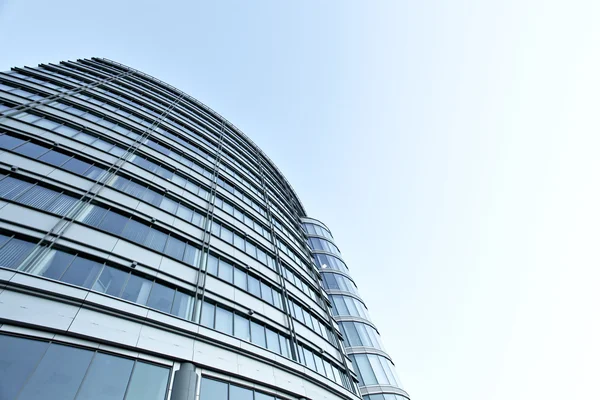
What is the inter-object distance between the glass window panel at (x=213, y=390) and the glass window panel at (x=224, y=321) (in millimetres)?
2770

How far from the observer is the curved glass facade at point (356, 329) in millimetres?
22828

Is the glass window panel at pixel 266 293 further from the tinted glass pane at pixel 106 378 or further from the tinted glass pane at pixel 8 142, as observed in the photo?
the tinted glass pane at pixel 8 142

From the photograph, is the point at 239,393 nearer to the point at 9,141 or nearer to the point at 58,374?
the point at 58,374

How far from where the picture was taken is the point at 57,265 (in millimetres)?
11578

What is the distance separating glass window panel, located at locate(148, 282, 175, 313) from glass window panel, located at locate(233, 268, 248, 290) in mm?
4769

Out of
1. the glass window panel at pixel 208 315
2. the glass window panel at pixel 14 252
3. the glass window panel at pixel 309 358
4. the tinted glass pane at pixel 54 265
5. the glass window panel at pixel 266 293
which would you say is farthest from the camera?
the glass window panel at pixel 266 293

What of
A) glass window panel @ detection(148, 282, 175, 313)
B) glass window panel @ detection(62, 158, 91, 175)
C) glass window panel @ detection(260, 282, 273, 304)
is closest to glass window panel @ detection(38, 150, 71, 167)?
glass window panel @ detection(62, 158, 91, 175)

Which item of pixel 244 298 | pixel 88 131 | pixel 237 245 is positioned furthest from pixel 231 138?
pixel 244 298

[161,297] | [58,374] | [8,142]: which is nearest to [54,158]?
[8,142]

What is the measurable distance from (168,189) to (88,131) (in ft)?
25.3

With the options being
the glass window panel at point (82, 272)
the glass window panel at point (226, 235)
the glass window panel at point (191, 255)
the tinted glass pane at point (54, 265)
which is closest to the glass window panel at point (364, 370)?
the glass window panel at point (226, 235)

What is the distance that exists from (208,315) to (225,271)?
4.15 metres

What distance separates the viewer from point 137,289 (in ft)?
42.7

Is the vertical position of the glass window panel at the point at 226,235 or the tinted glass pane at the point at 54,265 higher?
the glass window panel at the point at 226,235
